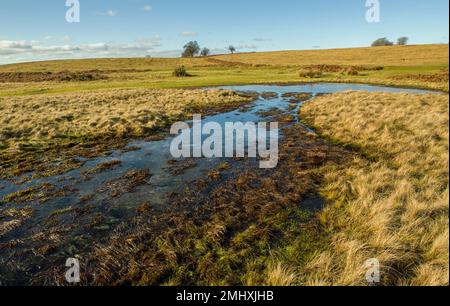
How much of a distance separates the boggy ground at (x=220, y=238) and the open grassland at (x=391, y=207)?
2.35ft

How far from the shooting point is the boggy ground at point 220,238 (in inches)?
271

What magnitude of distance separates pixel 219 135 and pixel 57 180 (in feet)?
37.3

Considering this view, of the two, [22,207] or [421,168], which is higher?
[421,168]

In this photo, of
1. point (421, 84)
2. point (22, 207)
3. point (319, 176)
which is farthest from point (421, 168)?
point (421, 84)

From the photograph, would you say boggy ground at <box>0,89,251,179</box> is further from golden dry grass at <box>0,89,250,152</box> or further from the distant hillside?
the distant hillside

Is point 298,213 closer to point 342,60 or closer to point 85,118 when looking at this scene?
point 85,118

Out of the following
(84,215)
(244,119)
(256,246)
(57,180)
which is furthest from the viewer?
(244,119)

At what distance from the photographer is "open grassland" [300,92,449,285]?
21.3 feet

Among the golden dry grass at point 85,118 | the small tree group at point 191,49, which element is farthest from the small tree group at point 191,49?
the golden dry grass at point 85,118

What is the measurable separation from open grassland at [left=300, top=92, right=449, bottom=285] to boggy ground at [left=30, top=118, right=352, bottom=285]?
715mm

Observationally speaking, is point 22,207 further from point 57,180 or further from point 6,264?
point 6,264

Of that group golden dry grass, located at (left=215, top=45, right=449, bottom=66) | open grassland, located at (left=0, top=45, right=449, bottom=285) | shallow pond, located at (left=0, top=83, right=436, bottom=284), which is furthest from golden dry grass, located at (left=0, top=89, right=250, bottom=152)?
golden dry grass, located at (left=215, top=45, right=449, bottom=66)

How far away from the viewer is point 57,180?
44.0ft

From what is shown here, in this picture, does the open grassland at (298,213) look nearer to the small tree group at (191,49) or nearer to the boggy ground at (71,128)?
the boggy ground at (71,128)
